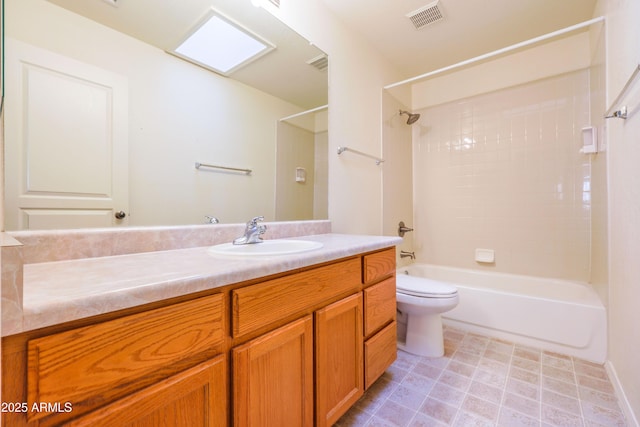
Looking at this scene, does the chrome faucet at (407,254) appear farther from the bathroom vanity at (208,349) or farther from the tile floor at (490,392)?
the bathroom vanity at (208,349)

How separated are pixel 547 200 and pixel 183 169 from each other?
268cm

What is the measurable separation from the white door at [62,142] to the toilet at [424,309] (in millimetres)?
1578

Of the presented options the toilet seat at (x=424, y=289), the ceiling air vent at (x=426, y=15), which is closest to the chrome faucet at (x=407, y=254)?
the toilet seat at (x=424, y=289)

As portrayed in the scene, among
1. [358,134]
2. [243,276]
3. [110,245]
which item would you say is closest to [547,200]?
[358,134]

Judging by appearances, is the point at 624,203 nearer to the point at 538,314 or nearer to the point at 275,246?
the point at 538,314

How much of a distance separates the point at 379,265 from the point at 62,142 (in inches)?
51.3

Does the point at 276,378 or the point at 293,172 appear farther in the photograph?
the point at 293,172

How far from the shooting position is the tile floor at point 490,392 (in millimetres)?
1225

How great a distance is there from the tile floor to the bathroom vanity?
0.26 metres

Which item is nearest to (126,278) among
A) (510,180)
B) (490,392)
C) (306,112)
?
(306,112)

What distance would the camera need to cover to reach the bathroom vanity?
458 millimetres

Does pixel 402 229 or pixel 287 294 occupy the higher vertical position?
pixel 402 229

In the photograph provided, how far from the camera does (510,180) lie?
2398 millimetres

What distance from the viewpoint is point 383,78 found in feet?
7.80
